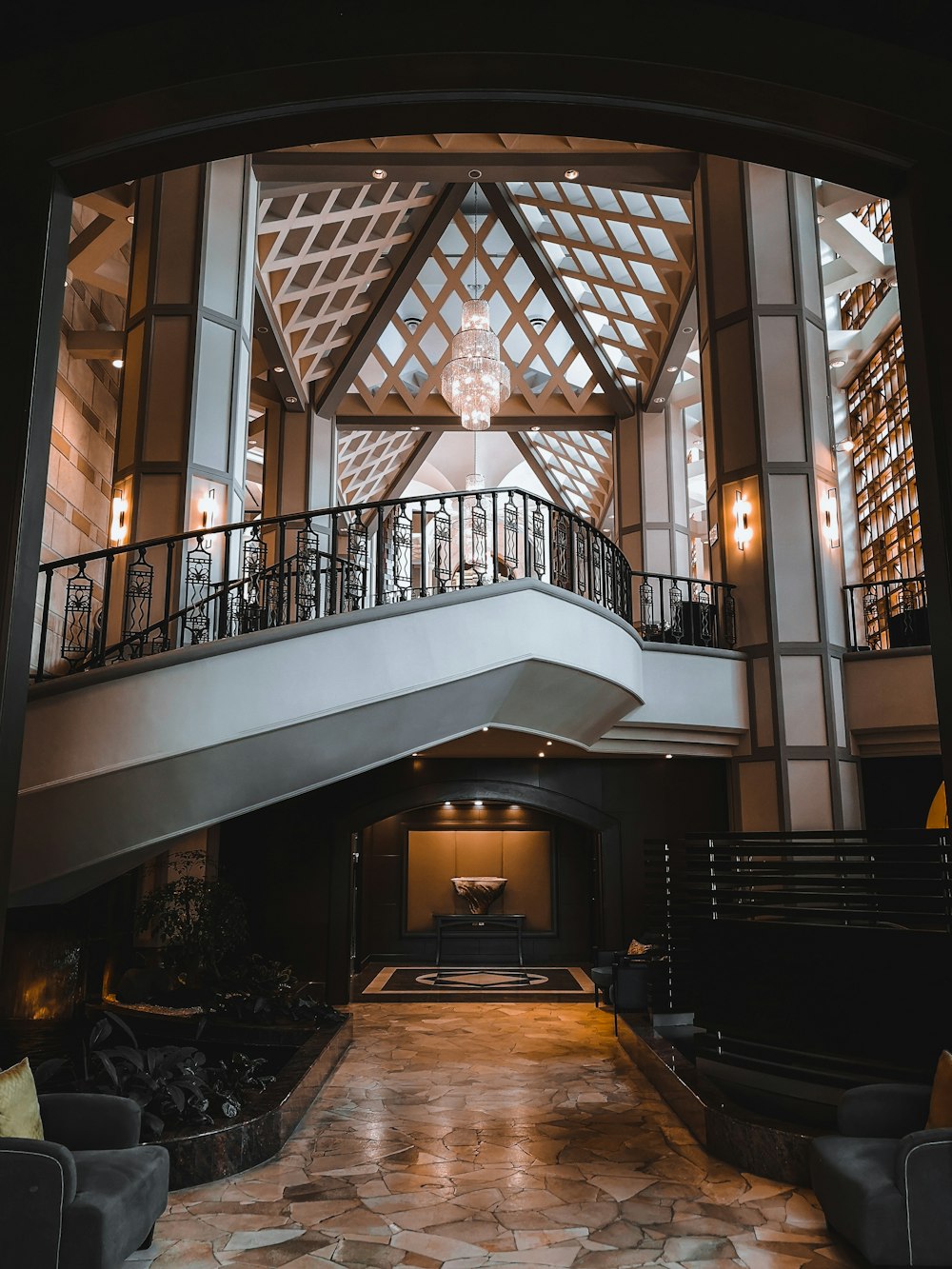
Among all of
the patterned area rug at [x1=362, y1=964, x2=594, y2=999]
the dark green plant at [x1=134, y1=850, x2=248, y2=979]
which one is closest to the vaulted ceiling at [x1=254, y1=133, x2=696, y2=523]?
the dark green plant at [x1=134, y1=850, x2=248, y2=979]

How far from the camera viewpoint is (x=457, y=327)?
17.0 m

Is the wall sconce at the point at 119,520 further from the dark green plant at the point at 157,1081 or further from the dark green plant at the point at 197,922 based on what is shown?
the dark green plant at the point at 157,1081

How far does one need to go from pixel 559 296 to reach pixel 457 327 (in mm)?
2934

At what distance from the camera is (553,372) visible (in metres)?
15.3

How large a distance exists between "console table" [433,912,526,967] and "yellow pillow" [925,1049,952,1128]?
9282 millimetres

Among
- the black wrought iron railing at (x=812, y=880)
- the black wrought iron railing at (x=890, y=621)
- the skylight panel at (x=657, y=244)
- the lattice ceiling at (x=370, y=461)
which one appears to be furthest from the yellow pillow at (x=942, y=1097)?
the lattice ceiling at (x=370, y=461)

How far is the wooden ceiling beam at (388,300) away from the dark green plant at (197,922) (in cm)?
876

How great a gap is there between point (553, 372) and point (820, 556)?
22.9 ft

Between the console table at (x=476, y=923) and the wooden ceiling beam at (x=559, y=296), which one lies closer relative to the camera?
the console table at (x=476, y=923)

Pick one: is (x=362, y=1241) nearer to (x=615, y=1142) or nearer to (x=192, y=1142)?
(x=192, y=1142)

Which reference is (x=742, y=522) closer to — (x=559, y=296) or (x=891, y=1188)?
(x=559, y=296)

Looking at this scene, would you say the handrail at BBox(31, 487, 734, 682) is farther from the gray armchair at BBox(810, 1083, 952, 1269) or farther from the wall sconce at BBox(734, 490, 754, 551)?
the gray armchair at BBox(810, 1083, 952, 1269)

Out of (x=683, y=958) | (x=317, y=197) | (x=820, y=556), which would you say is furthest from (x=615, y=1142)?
(x=317, y=197)

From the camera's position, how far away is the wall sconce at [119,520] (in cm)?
888
